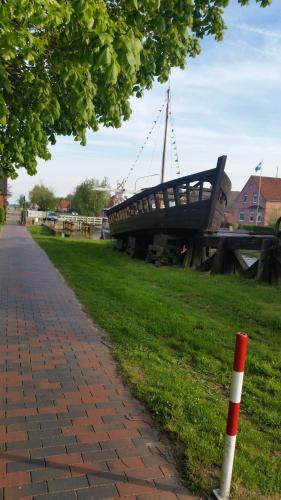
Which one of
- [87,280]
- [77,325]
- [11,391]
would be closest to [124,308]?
[77,325]

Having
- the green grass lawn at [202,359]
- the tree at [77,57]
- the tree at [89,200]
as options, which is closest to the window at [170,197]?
the green grass lawn at [202,359]

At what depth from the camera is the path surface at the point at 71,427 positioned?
2906mm

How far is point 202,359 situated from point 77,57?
3.52 m

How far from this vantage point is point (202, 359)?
214 inches

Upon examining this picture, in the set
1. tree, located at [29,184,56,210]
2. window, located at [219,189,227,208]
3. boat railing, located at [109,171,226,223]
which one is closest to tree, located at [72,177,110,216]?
tree, located at [29,184,56,210]

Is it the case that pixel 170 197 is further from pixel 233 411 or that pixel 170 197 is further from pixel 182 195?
pixel 233 411

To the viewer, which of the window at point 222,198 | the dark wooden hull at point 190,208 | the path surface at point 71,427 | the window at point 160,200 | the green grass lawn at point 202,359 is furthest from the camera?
the window at point 160,200

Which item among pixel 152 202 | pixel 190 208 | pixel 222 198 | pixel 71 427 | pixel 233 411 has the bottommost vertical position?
pixel 71 427

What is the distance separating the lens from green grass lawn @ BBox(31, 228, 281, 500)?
10.7 ft

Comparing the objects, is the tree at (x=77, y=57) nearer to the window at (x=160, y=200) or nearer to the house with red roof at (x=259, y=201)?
the window at (x=160, y=200)

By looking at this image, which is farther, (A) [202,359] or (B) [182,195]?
(B) [182,195]

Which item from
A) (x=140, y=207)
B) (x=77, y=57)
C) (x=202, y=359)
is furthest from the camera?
(x=140, y=207)

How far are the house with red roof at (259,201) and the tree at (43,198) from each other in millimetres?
36000

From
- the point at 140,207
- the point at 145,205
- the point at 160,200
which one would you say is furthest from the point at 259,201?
the point at 160,200
